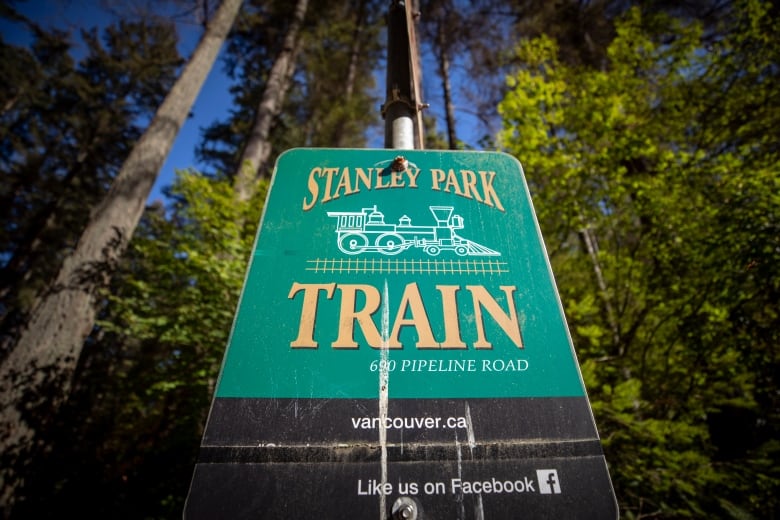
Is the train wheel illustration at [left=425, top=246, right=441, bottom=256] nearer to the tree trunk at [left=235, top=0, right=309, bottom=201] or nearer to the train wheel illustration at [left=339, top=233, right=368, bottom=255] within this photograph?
the train wheel illustration at [left=339, top=233, right=368, bottom=255]

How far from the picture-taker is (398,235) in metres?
1.37

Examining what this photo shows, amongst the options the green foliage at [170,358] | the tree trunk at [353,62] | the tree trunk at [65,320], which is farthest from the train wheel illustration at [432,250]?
the tree trunk at [353,62]

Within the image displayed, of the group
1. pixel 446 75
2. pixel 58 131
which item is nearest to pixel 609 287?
pixel 446 75

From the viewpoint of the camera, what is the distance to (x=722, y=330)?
3.19 m

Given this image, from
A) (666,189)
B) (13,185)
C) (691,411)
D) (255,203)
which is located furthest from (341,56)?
(13,185)

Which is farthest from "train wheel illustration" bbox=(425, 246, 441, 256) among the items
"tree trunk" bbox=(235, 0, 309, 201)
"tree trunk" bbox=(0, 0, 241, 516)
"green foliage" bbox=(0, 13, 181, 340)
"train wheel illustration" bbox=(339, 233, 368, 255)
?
"green foliage" bbox=(0, 13, 181, 340)

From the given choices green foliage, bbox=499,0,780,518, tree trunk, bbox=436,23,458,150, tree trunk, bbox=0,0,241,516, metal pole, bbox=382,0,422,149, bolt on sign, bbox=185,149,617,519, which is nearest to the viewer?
bolt on sign, bbox=185,149,617,519

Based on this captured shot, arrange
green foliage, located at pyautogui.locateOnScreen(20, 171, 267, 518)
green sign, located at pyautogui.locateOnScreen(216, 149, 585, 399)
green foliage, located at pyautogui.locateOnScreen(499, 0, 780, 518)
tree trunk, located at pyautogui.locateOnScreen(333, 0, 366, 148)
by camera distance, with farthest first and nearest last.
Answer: tree trunk, located at pyautogui.locateOnScreen(333, 0, 366, 148) → green foliage, located at pyautogui.locateOnScreen(20, 171, 267, 518) → green foliage, located at pyautogui.locateOnScreen(499, 0, 780, 518) → green sign, located at pyautogui.locateOnScreen(216, 149, 585, 399)

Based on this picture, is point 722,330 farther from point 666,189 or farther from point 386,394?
point 386,394

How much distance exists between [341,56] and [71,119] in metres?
14.8

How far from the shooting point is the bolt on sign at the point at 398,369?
3.05ft

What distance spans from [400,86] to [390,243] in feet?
4.18

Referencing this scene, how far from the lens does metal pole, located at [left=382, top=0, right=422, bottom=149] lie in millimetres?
Answer: 1897

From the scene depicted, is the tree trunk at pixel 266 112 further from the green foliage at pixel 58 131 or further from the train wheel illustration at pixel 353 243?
the green foliage at pixel 58 131
